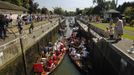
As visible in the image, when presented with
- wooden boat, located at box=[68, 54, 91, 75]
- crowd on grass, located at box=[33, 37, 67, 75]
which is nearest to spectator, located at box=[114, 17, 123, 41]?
wooden boat, located at box=[68, 54, 91, 75]

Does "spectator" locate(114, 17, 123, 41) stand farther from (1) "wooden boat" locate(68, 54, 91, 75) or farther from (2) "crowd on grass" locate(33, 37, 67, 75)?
(2) "crowd on grass" locate(33, 37, 67, 75)

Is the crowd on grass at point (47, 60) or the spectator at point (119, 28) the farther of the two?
the crowd on grass at point (47, 60)

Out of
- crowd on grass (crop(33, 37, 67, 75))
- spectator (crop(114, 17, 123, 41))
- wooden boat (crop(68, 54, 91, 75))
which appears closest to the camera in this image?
spectator (crop(114, 17, 123, 41))

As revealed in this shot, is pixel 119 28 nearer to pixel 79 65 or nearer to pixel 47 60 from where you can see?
pixel 79 65

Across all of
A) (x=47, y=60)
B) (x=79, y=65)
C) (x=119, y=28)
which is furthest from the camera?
(x=79, y=65)

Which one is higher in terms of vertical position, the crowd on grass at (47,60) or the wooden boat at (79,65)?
the crowd on grass at (47,60)

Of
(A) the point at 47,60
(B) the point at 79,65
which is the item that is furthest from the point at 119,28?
(A) the point at 47,60

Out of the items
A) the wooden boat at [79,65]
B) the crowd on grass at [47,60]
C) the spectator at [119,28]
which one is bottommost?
the wooden boat at [79,65]

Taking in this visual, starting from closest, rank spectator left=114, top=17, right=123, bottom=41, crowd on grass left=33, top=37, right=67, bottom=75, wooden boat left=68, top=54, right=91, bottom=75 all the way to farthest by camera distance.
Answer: spectator left=114, top=17, right=123, bottom=41 → crowd on grass left=33, top=37, right=67, bottom=75 → wooden boat left=68, top=54, right=91, bottom=75

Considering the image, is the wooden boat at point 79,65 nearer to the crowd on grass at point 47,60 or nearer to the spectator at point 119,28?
the crowd on grass at point 47,60

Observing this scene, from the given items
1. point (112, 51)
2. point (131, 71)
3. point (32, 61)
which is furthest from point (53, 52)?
point (131, 71)

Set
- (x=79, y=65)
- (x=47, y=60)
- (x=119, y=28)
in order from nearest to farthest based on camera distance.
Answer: (x=119, y=28), (x=47, y=60), (x=79, y=65)

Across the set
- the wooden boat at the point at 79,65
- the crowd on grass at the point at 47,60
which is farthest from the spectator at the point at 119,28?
the crowd on grass at the point at 47,60

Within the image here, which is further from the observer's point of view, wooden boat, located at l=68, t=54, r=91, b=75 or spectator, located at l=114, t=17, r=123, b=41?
wooden boat, located at l=68, t=54, r=91, b=75
